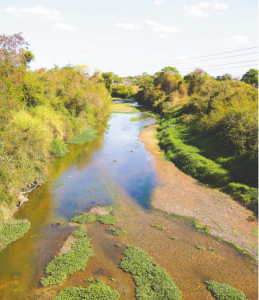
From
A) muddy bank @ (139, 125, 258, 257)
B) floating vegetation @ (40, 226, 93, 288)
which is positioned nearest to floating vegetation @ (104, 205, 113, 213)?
floating vegetation @ (40, 226, 93, 288)

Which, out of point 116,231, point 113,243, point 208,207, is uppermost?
point 116,231

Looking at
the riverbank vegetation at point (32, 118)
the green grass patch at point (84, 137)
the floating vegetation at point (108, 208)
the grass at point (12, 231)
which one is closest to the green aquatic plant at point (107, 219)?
the floating vegetation at point (108, 208)

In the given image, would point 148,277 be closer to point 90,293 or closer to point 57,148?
point 90,293

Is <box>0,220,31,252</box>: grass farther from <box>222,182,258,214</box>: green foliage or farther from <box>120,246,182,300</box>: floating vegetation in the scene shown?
<box>222,182,258,214</box>: green foliage

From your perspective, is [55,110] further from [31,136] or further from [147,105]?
[147,105]

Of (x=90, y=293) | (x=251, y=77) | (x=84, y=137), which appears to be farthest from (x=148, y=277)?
(x=251, y=77)

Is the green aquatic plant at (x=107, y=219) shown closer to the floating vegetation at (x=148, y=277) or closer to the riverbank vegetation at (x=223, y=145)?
the floating vegetation at (x=148, y=277)
